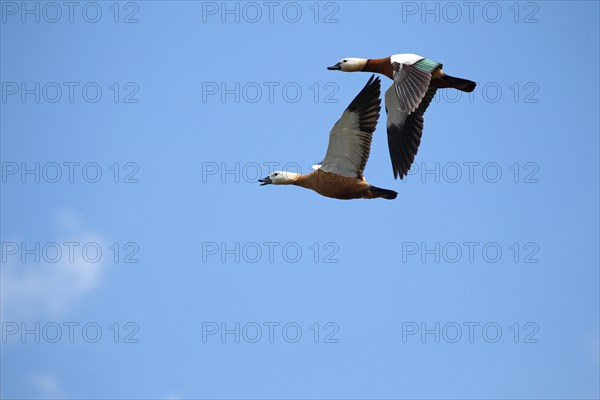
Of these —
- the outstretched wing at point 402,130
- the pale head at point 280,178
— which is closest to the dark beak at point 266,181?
the pale head at point 280,178

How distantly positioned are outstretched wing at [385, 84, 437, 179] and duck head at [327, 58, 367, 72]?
2.61 feet

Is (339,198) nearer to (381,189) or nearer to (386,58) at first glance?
(381,189)

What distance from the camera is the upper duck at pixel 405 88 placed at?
1036 inches

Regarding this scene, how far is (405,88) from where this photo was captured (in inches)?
1035

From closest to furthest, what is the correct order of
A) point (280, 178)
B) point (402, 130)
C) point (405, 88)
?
point (405, 88) < point (280, 178) < point (402, 130)

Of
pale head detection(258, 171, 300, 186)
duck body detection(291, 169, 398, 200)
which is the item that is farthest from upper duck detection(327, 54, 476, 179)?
pale head detection(258, 171, 300, 186)

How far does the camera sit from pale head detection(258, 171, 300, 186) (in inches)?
1093

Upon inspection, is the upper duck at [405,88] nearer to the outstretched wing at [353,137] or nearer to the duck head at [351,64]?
the duck head at [351,64]

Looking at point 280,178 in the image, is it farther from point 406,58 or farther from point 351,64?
point 406,58

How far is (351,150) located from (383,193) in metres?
1.07

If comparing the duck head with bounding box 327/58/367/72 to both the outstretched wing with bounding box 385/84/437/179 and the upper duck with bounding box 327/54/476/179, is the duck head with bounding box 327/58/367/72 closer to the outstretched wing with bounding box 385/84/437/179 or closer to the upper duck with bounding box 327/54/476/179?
the upper duck with bounding box 327/54/476/179

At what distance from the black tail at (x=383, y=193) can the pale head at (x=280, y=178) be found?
1702mm

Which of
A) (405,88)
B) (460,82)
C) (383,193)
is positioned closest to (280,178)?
(383,193)

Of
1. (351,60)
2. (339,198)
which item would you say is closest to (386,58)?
(351,60)
